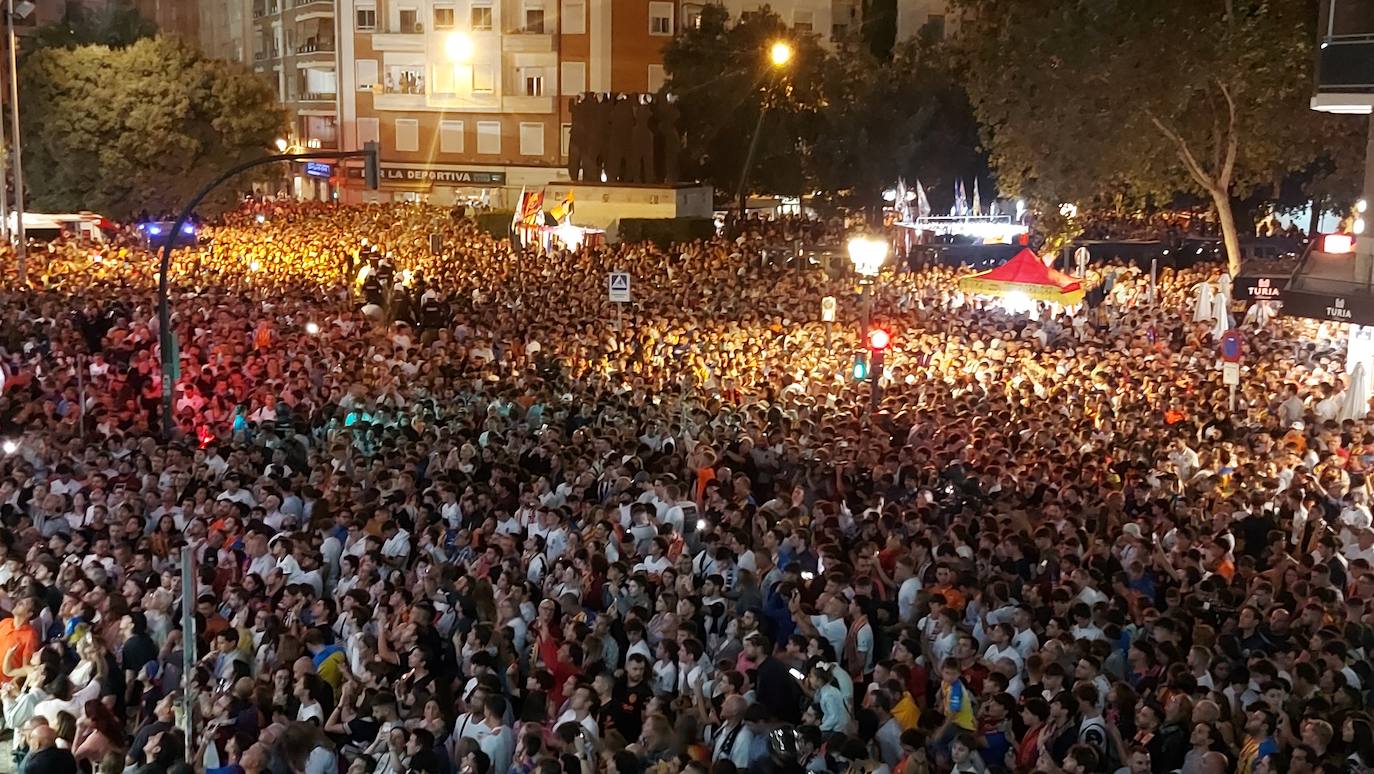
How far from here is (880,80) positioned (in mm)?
53062

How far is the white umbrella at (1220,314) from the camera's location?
75.4 feet

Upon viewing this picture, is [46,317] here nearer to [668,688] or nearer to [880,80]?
[668,688]

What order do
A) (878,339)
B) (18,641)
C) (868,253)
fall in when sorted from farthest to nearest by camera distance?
1. (868,253)
2. (878,339)
3. (18,641)

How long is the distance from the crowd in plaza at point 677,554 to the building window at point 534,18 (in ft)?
142

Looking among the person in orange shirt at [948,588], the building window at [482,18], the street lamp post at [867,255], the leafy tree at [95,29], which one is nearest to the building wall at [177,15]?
the leafy tree at [95,29]

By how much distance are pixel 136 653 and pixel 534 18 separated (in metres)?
56.5

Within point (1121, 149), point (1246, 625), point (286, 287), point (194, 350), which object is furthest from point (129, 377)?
point (1121, 149)

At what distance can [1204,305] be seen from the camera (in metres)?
25.0

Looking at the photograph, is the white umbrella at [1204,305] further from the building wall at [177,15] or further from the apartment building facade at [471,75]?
the building wall at [177,15]

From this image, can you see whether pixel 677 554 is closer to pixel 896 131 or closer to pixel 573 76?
pixel 896 131

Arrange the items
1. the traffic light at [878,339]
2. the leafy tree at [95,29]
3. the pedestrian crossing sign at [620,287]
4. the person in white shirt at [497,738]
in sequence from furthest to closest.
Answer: the leafy tree at [95,29] → the pedestrian crossing sign at [620,287] → the traffic light at [878,339] → the person in white shirt at [497,738]

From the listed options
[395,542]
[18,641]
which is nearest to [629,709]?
[395,542]

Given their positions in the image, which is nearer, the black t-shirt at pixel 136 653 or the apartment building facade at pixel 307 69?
the black t-shirt at pixel 136 653

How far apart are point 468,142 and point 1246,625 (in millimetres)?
57965
